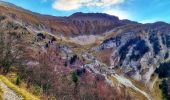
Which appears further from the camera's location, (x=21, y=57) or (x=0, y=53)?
(x=21, y=57)

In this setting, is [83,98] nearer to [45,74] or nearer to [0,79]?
[45,74]

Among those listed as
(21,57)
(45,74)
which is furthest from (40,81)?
(21,57)

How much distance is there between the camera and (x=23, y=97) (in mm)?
31062

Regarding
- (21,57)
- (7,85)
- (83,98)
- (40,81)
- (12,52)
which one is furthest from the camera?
(83,98)

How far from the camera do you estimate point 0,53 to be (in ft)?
197

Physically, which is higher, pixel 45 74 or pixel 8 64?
pixel 8 64

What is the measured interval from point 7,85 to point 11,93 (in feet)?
12.0

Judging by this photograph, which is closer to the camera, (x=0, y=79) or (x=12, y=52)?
(x=0, y=79)

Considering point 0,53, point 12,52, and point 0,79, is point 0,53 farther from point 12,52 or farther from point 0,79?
point 0,79

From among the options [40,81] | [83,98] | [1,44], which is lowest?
[83,98]

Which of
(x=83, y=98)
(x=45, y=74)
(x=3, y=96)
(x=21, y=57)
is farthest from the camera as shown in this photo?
(x=83, y=98)

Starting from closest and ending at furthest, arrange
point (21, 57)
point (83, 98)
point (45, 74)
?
point (21, 57)
point (45, 74)
point (83, 98)

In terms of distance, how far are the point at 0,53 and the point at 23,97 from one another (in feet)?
100

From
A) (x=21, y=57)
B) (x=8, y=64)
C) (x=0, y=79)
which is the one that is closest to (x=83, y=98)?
(x=21, y=57)
